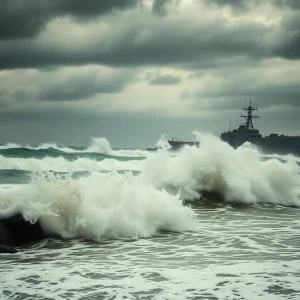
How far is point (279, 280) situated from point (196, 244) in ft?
8.62

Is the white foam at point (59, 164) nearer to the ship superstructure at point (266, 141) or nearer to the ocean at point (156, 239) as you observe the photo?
the ocean at point (156, 239)

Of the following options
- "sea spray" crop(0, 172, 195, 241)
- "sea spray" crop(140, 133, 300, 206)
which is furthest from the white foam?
"sea spray" crop(0, 172, 195, 241)

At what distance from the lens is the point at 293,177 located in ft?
55.3

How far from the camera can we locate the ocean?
5.76 m

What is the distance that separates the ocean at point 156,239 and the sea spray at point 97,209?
0.07ft

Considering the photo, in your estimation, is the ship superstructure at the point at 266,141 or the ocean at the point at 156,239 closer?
the ocean at the point at 156,239

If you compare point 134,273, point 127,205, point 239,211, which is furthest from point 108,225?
point 239,211

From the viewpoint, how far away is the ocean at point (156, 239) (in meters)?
5.76

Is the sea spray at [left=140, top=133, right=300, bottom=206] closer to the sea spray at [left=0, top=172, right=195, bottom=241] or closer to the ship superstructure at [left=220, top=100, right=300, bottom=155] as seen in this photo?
the sea spray at [left=0, top=172, right=195, bottom=241]

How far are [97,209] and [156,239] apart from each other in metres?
1.45

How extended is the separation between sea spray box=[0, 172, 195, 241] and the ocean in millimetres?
22

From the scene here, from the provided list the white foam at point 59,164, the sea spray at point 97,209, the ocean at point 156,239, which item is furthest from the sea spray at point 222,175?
the white foam at point 59,164

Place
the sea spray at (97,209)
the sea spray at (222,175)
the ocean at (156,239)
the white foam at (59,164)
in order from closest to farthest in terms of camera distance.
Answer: the ocean at (156,239), the sea spray at (97,209), the sea spray at (222,175), the white foam at (59,164)

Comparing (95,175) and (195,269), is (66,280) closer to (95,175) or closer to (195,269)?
(195,269)
